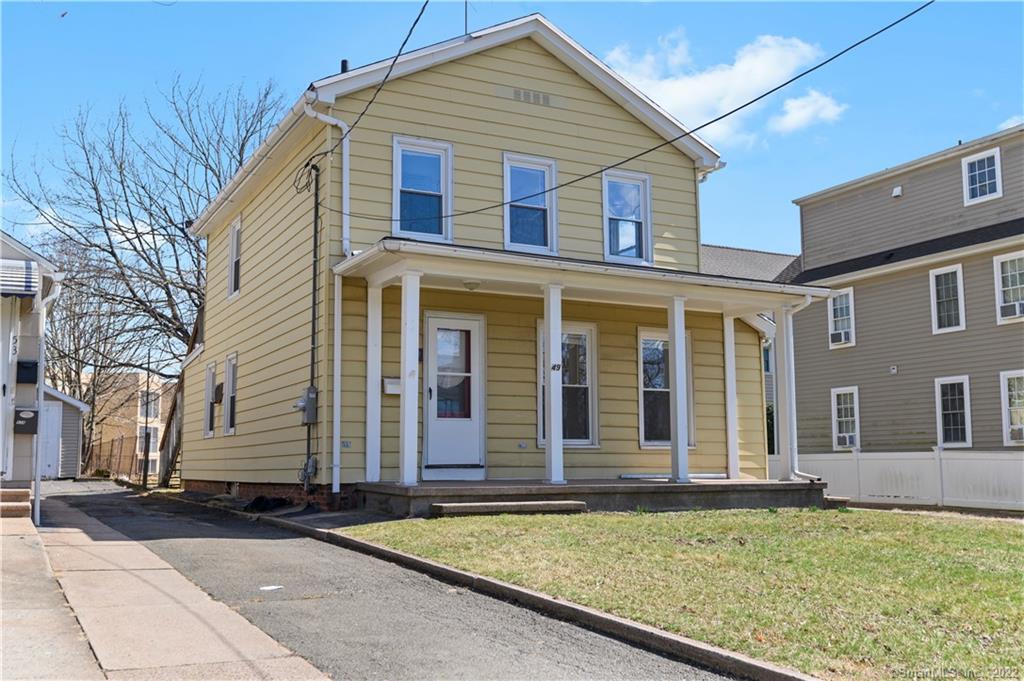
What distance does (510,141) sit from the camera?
14141mm

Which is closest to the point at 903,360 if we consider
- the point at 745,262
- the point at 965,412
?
the point at 965,412

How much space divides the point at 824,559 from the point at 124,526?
8564 mm

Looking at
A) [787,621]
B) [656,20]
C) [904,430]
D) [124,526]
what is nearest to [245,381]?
[124,526]

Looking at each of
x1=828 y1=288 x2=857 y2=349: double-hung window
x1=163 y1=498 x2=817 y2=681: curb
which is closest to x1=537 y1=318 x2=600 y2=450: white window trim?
x1=163 y1=498 x2=817 y2=681: curb

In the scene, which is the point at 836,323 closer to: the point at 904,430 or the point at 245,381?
the point at 904,430

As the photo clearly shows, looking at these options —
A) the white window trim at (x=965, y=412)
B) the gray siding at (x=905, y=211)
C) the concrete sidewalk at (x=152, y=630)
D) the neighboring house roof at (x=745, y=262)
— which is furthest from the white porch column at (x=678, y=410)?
the neighboring house roof at (x=745, y=262)

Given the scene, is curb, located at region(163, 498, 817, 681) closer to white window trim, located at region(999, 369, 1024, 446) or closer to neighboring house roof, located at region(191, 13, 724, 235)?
neighboring house roof, located at region(191, 13, 724, 235)

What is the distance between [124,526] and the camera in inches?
470

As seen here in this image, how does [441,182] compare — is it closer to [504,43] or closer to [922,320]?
[504,43]

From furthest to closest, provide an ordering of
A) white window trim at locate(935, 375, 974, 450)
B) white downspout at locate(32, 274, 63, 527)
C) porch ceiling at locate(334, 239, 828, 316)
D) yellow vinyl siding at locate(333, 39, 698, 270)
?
white window trim at locate(935, 375, 974, 450)
yellow vinyl siding at locate(333, 39, 698, 270)
porch ceiling at locate(334, 239, 828, 316)
white downspout at locate(32, 274, 63, 527)

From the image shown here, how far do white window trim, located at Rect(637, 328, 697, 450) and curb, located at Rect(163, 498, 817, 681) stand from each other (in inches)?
251

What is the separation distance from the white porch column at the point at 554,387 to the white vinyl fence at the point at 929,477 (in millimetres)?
7038

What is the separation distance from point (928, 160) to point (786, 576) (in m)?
19.3

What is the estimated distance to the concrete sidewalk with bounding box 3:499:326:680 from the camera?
4.81 m
